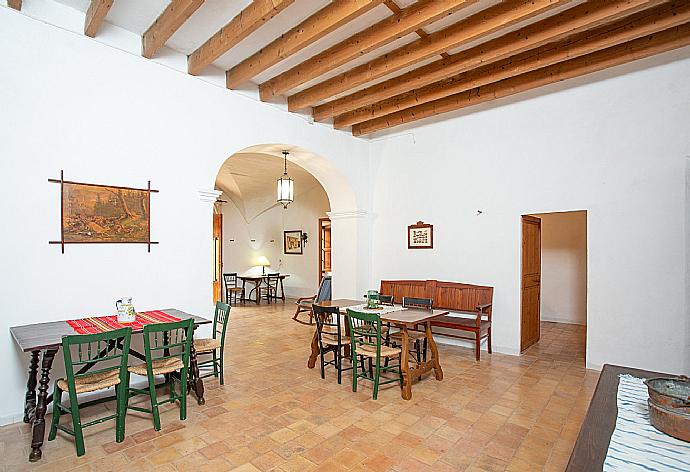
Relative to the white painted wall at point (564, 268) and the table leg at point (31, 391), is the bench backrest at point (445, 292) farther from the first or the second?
the table leg at point (31, 391)

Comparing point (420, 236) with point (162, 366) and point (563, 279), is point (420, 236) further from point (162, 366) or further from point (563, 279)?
point (162, 366)

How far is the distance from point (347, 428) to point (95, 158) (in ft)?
10.9

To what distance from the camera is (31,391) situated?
10.2ft

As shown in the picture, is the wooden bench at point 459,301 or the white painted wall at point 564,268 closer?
the wooden bench at point 459,301

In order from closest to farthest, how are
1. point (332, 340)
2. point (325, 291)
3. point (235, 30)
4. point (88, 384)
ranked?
1. point (88, 384)
2. point (235, 30)
3. point (332, 340)
4. point (325, 291)

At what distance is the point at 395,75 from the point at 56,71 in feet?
11.5

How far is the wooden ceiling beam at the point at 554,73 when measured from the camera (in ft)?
12.6

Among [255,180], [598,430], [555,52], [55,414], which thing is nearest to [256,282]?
[255,180]

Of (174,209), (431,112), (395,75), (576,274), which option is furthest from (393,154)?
(576,274)

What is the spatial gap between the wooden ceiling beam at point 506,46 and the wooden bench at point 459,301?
2847 mm

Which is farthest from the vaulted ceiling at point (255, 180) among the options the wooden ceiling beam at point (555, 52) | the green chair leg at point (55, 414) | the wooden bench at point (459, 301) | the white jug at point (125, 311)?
the green chair leg at point (55, 414)

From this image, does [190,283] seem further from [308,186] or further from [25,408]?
[308,186]

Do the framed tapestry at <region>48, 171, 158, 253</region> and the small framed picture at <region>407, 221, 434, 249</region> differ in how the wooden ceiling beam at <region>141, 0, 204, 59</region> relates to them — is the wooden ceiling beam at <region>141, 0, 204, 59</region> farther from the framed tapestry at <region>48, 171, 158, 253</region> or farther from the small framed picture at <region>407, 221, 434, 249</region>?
the small framed picture at <region>407, 221, 434, 249</region>

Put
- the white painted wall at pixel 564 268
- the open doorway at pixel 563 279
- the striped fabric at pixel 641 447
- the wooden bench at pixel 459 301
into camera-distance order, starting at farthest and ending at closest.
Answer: the white painted wall at pixel 564 268
the open doorway at pixel 563 279
the wooden bench at pixel 459 301
the striped fabric at pixel 641 447
